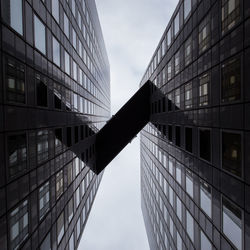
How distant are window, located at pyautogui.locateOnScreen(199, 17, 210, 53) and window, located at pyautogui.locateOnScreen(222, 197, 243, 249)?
385 inches

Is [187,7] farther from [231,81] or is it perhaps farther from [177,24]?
[231,81]

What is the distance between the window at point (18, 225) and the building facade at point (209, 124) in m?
10.9

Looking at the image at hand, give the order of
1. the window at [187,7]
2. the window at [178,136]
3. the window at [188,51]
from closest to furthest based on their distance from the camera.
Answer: the window at [188,51] < the window at [187,7] < the window at [178,136]

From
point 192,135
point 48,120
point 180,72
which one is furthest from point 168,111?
point 48,120

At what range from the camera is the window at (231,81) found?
33.2ft

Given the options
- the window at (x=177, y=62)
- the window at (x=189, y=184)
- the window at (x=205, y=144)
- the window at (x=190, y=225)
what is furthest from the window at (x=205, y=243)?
the window at (x=177, y=62)

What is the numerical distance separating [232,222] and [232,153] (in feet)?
11.8

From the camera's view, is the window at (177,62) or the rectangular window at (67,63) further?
the window at (177,62)

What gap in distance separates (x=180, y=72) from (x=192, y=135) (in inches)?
262

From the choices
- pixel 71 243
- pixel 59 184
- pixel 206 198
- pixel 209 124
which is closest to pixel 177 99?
pixel 209 124

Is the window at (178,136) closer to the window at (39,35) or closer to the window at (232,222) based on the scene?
the window at (232,222)

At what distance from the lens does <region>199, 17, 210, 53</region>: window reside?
13.9m

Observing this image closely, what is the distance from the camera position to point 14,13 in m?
10.6

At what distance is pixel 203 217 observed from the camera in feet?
48.8
